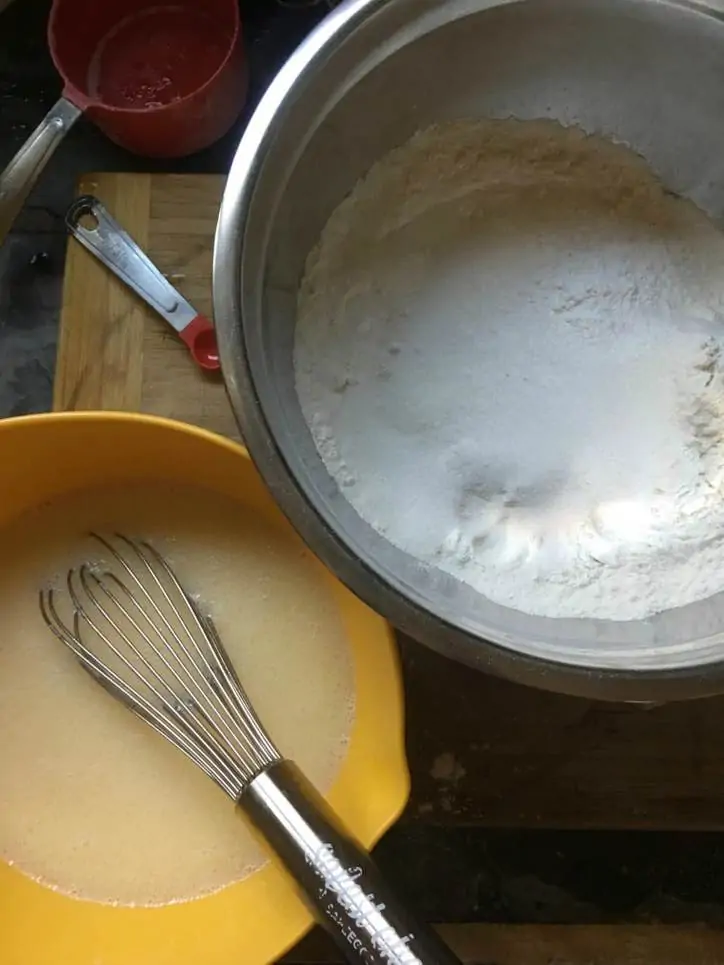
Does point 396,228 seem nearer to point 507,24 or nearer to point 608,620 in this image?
point 507,24

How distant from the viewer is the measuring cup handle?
767mm

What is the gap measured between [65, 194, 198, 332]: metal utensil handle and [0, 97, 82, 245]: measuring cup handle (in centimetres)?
4

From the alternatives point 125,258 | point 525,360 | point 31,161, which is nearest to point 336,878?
point 525,360

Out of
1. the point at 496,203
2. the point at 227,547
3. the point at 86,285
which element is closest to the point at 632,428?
the point at 496,203

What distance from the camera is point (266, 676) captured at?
2.34 feet

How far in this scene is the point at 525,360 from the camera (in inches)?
27.1

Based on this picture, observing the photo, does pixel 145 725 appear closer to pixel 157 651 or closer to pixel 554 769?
pixel 157 651

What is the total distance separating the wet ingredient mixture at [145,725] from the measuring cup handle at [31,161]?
236 mm

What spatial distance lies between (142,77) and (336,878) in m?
0.68

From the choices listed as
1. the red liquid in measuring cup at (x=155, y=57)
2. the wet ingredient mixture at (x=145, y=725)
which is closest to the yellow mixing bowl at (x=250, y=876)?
the wet ingredient mixture at (x=145, y=725)

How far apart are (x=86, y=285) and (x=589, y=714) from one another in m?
0.50

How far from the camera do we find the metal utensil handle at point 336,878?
556 mm

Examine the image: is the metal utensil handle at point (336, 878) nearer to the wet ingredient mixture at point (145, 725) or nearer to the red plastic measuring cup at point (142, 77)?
the wet ingredient mixture at point (145, 725)

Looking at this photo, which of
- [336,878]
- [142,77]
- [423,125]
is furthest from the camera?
[142,77]
